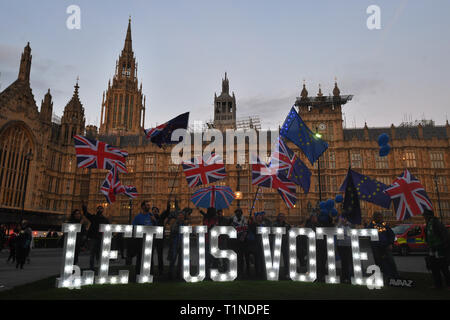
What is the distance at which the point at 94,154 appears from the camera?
44.5 ft

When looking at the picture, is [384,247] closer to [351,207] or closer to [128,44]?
[351,207]

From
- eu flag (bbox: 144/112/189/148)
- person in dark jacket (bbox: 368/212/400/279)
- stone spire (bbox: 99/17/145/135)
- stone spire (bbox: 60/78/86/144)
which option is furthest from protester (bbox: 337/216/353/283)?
stone spire (bbox: 99/17/145/135)

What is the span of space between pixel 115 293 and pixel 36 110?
4857 cm

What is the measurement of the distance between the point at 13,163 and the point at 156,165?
62.9ft

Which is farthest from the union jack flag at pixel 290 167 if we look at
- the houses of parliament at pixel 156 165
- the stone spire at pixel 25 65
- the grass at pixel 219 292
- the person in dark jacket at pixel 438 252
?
the stone spire at pixel 25 65

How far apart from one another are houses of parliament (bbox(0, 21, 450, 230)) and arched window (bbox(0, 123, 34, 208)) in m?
0.12

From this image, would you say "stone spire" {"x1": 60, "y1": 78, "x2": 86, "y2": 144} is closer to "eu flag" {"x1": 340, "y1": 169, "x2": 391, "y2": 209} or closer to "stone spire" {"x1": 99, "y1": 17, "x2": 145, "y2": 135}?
"stone spire" {"x1": 99, "y1": 17, "x2": 145, "y2": 135}

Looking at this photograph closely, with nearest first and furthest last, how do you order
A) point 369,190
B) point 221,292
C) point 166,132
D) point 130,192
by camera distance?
point 221,292 → point 369,190 → point 166,132 → point 130,192

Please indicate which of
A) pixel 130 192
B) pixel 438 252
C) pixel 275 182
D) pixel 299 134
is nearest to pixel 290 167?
pixel 299 134

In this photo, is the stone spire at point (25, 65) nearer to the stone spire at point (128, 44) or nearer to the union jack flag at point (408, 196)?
the stone spire at point (128, 44)

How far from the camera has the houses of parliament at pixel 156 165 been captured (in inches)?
1672

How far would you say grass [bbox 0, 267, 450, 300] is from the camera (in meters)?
6.21

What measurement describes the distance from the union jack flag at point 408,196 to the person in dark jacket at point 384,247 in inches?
69.0

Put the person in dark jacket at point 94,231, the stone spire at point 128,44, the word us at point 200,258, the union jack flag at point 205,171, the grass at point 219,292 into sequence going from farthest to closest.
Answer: the stone spire at point 128,44 → the union jack flag at point 205,171 → the person in dark jacket at point 94,231 → the word us at point 200,258 → the grass at point 219,292
